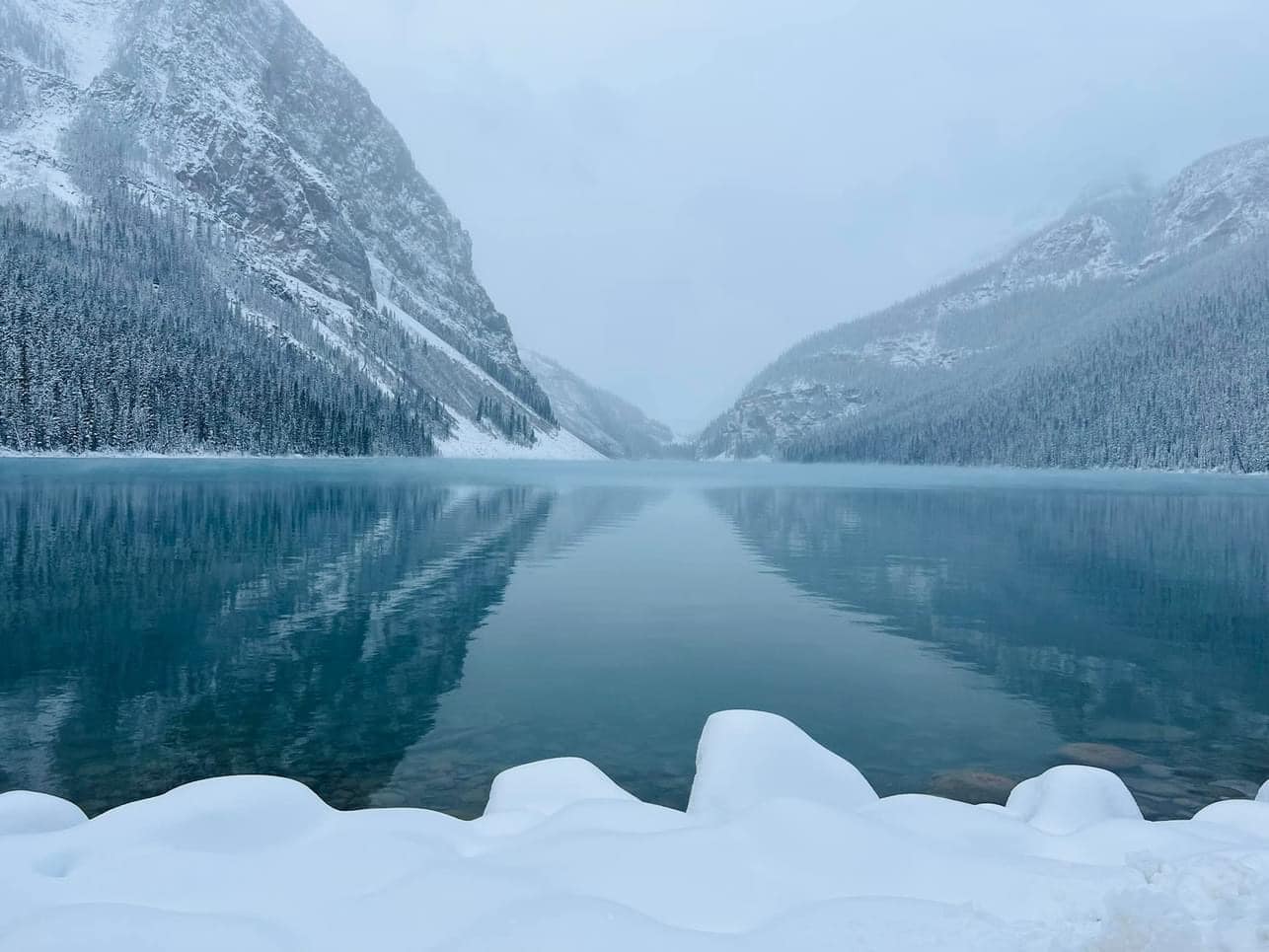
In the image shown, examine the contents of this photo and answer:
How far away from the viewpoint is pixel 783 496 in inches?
3834

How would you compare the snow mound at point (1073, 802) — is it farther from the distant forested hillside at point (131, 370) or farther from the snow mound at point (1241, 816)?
the distant forested hillside at point (131, 370)

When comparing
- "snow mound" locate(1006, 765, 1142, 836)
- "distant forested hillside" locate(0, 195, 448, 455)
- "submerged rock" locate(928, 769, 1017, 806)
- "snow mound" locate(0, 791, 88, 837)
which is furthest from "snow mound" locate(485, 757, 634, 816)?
"distant forested hillside" locate(0, 195, 448, 455)

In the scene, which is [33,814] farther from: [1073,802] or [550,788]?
[1073,802]

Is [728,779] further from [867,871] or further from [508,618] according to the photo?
[508,618]

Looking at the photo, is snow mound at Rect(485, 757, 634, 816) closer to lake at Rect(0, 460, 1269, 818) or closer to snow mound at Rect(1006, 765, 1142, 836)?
lake at Rect(0, 460, 1269, 818)

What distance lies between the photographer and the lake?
14.7 m

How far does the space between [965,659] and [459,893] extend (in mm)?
19896

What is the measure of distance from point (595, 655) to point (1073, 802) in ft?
48.0

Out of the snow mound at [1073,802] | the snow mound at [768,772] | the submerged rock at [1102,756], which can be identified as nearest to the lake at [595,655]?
the submerged rock at [1102,756]

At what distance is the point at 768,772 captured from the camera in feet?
33.4

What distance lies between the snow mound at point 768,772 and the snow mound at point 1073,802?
6.97 ft

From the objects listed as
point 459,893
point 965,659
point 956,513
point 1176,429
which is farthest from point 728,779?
point 1176,429

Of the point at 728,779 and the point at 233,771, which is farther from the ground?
the point at 728,779

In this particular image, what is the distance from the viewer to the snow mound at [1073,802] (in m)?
9.69
